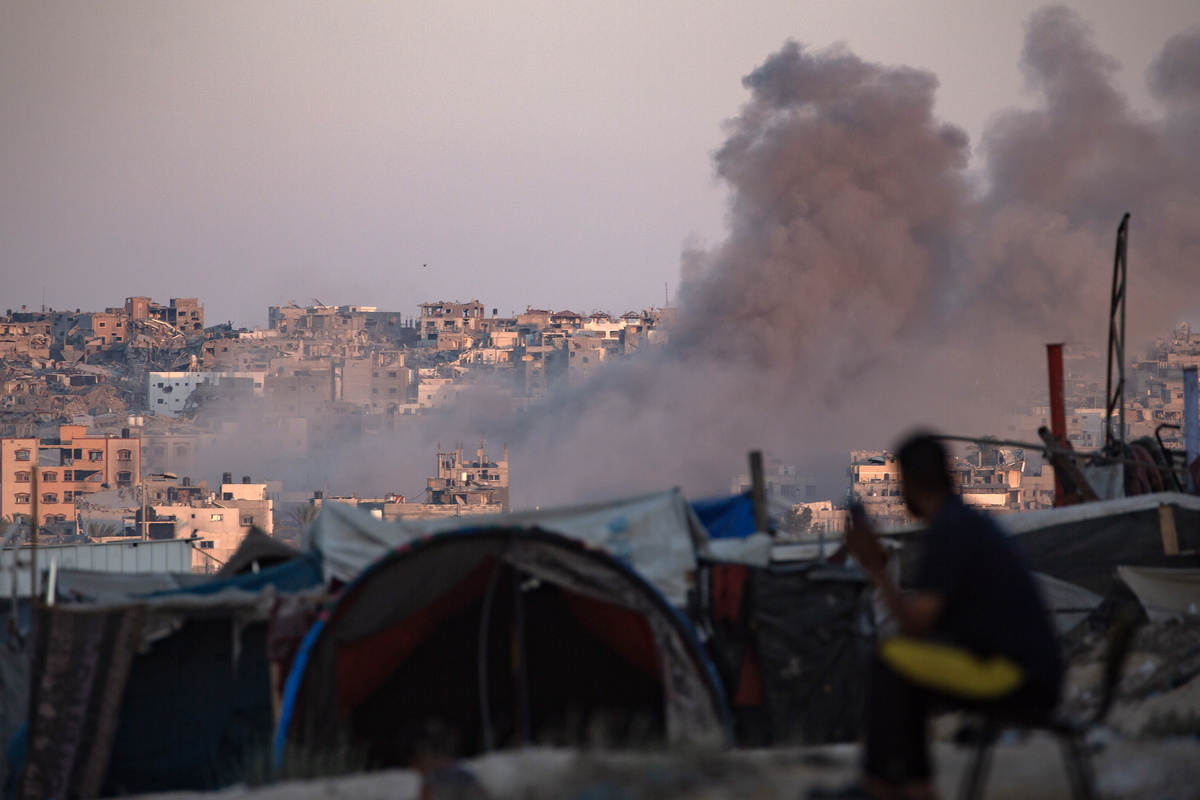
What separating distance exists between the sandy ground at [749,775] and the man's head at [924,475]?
4.26 feet

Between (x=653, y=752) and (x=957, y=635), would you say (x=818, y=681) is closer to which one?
(x=653, y=752)

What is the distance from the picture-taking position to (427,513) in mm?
67000

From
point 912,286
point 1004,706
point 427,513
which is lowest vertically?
point 427,513

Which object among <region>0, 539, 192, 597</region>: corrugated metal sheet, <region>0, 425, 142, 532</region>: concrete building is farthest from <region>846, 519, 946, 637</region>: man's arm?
<region>0, 425, 142, 532</region>: concrete building

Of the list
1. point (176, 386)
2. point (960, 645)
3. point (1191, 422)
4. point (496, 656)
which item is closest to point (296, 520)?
point (176, 386)

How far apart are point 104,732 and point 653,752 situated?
14.3 ft

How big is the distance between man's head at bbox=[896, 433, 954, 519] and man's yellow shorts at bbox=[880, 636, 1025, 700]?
0.43 metres

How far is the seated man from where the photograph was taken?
12.4 feet

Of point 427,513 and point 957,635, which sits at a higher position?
point 957,635

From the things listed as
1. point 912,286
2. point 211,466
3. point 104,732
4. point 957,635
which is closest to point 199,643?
point 104,732

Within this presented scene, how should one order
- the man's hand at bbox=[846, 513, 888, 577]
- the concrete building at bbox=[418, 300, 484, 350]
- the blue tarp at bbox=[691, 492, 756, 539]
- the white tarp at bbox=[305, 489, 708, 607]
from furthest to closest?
1. the concrete building at bbox=[418, 300, 484, 350]
2. the blue tarp at bbox=[691, 492, 756, 539]
3. the white tarp at bbox=[305, 489, 708, 607]
4. the man's hand at bbox=[846, 513, 888, 577]

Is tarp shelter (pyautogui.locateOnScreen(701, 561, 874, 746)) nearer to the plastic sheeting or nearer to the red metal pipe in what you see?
the plastic sheeting

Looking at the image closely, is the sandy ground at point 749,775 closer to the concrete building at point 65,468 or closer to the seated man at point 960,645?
the seated man at point 960,645

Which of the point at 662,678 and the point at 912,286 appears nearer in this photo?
the point at 662,678
